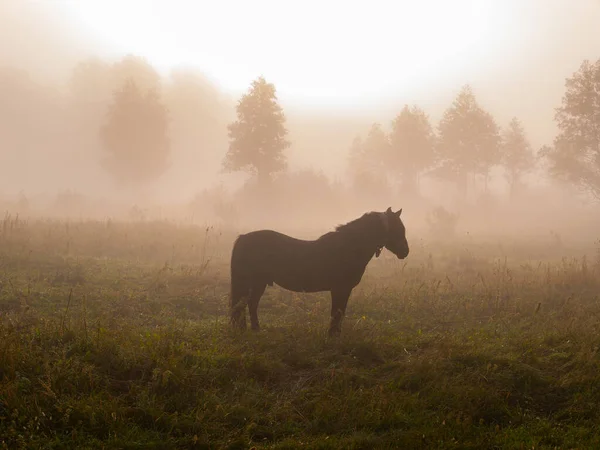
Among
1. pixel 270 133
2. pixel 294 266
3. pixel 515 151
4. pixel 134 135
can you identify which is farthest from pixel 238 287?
pixel 515 151

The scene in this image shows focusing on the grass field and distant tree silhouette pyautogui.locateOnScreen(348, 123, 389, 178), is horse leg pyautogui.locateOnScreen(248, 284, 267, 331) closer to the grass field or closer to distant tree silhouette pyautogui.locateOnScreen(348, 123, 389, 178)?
the grass field

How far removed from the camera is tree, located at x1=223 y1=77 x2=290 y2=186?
3219 centimetres

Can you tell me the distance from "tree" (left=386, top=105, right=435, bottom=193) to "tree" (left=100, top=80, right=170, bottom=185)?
76.5ft

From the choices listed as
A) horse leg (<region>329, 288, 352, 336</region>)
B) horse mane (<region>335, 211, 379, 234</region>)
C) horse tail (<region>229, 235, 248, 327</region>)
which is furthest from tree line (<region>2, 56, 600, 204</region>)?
horse leg (<region>329, 288, 352, 336</region>)

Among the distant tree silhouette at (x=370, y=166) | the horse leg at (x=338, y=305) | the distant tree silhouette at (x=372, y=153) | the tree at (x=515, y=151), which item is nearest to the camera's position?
the horse leg at (x=338, y=305)

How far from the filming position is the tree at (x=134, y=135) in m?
35.2

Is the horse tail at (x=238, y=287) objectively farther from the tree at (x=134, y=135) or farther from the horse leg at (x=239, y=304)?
the tree at (x=134, y=135)

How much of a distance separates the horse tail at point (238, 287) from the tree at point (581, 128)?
29.2 m

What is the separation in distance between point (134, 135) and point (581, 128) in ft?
116

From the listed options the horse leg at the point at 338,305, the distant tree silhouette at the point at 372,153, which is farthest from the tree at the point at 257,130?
the horse leg at the point at 338,305

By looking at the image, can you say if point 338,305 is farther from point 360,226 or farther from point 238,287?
point 238,287

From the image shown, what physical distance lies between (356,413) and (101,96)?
48597mm

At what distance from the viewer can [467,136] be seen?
40.8 meters

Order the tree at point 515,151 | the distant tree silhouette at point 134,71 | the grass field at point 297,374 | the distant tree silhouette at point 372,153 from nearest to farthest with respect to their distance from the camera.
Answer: the grass field at point 297,374
the distant tree silhouette at point 134,71
the distant tree silhouette at point 372,153
the tree at point 515,151
